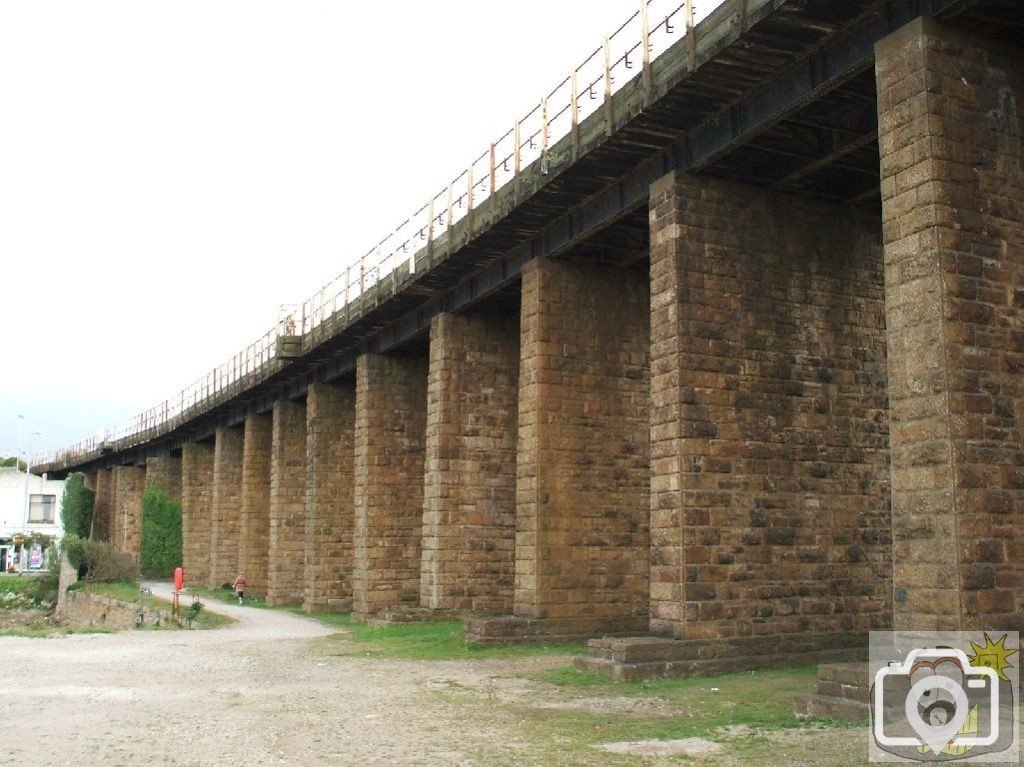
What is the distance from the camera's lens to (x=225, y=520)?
43.0 m

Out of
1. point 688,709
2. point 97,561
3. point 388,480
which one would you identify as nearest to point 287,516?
point 388,480

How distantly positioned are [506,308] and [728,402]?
9529 millimetres

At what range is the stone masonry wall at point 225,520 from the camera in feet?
141

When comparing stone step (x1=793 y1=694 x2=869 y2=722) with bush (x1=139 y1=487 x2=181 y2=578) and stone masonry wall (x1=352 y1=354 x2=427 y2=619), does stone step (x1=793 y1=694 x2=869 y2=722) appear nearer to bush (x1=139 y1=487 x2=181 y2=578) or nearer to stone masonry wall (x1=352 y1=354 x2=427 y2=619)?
stone masonry wall (x1=352 y1=354 x2=427 y2=619)

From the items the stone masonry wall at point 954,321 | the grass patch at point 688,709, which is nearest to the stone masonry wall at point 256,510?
the grass patch at point 688,709

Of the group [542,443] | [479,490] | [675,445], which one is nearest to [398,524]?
[479,490]

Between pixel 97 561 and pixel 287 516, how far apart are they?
16484 mm

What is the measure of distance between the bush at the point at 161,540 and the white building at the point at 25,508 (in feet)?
104

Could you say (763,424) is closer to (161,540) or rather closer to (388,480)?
(388,480)

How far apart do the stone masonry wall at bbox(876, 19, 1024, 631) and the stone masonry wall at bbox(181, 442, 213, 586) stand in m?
41.0

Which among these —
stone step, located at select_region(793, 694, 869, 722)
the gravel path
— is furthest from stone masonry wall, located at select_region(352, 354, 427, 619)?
stone step, located at select_region(793, 694, 869, 722)

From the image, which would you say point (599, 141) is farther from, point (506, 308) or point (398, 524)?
point (398, 524)

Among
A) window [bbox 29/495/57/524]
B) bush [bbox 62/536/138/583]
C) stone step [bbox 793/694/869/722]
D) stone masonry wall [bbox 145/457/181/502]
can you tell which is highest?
stone masonry wall [bbox 145/457/181/502]

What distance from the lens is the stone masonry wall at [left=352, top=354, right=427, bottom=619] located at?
27.6 meters
